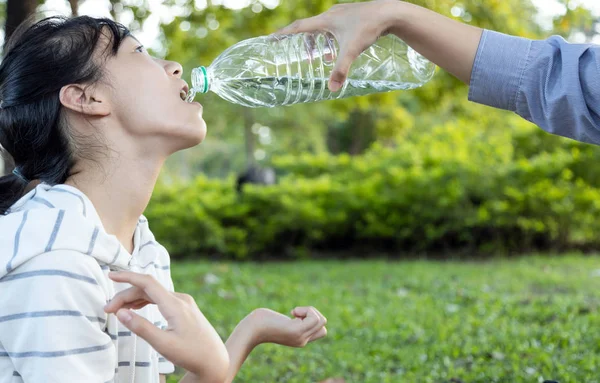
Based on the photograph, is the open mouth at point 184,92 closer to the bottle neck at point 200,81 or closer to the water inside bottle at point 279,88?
the bottle neck at point 200,81

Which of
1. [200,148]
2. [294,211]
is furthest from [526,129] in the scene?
[200,148]

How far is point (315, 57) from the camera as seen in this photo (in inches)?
95.0

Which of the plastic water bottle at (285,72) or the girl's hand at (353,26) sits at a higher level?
the girl's hand at (353,26)

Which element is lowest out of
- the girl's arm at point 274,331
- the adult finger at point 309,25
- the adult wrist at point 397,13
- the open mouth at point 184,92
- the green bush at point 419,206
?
the green bush at point 419,206

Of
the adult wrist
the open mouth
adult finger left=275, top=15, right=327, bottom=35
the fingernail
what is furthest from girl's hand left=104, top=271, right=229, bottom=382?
the adult wrist

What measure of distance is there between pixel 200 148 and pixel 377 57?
91.7ft

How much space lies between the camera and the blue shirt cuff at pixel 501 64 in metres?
1.72

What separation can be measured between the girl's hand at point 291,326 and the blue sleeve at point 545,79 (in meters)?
0.86

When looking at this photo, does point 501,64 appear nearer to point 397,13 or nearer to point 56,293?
point 397,13

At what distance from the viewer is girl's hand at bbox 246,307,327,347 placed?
209 centimetres

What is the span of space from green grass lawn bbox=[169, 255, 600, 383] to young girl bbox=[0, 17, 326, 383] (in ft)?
4.98

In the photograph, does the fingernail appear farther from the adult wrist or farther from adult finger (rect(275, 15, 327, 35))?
the adult wrist

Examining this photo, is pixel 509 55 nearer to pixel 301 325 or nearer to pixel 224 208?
pixel 301 325

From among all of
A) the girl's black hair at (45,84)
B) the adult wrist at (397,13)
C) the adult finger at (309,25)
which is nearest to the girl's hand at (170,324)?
the girl's black hair at (45,84)
